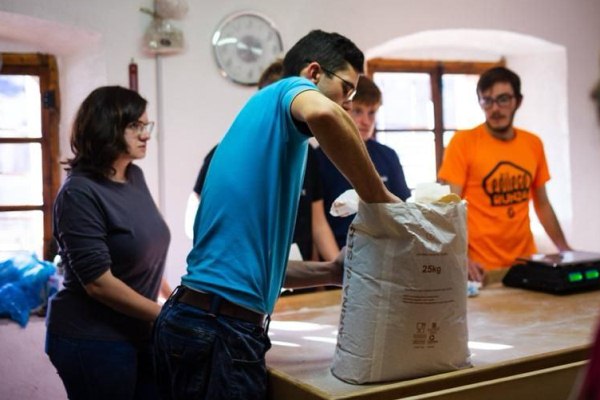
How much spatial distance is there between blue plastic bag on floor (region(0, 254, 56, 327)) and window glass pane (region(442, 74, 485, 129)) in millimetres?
2654

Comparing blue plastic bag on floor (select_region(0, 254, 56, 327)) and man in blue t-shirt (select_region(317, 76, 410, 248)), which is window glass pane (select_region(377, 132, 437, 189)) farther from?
blue plastic bag on floor (select_region(0, 254, 56, 327))

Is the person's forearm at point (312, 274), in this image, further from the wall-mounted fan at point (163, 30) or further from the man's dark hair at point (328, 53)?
the wall-mounted fan at point (163, 30)

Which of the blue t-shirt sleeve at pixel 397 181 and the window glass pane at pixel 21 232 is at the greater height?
the blue t-shirt sleeve at pixel 397 181

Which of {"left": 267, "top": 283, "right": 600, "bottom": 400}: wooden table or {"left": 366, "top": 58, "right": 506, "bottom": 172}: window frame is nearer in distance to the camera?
{"left": 267, "top": 283, "right": 600, "bottom": 400}: wooden table

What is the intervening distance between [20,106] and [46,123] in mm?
151

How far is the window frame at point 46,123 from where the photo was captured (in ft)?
12.9

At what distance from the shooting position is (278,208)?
5.24 feet

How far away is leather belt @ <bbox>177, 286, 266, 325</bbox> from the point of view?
1582mm

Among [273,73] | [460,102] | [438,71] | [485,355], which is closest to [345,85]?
[485,355]

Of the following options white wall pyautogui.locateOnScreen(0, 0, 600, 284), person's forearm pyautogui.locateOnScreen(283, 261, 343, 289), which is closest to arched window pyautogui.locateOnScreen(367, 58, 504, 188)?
white wall pyautogui.locateOnScreen(0, 0, 600, 284)

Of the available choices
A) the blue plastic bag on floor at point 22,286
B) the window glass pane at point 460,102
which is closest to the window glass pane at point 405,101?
the window glass pane at point 460,102

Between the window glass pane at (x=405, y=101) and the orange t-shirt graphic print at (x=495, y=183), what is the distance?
160 centimetres

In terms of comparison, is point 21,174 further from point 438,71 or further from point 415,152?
point 438,71

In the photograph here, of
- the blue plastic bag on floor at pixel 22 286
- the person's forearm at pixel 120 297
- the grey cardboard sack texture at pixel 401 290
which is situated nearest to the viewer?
the grey cardboard sack texture at pixel 401 290
